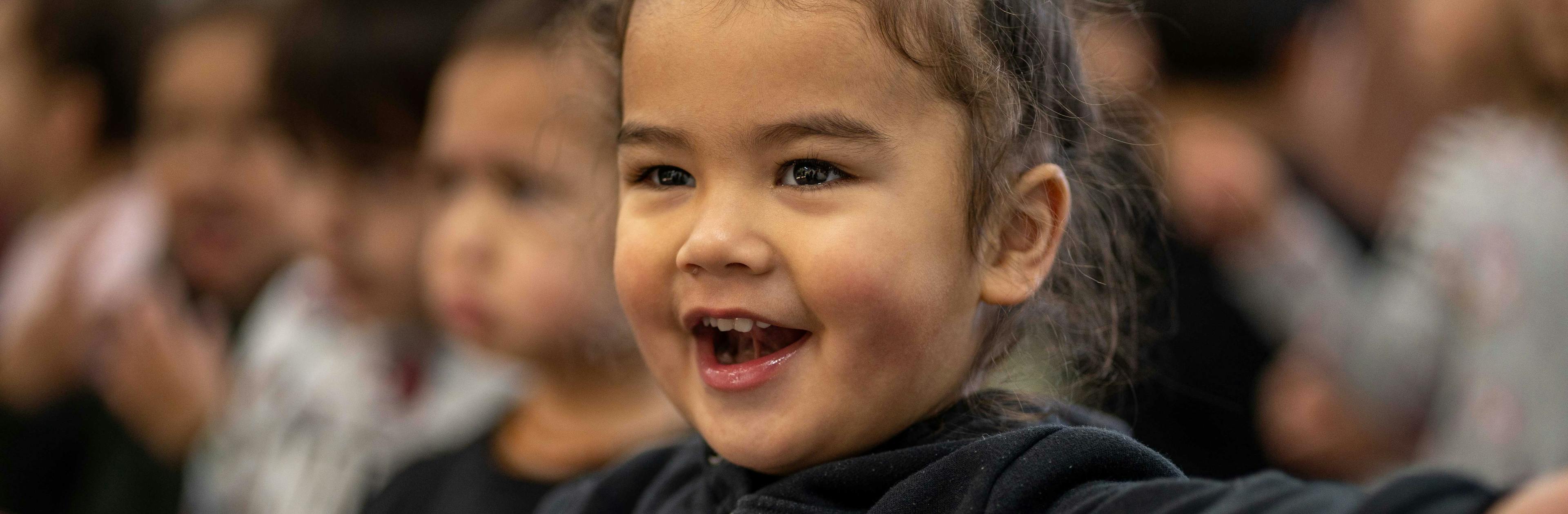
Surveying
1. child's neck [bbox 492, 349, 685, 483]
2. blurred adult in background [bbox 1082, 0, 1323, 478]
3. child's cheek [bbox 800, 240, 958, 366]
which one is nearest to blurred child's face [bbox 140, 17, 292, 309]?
child's neck [bbox 492, 349, 685, 483]

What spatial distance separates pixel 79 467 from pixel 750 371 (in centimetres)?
209

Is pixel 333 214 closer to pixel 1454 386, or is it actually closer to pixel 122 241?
pixel 122 241

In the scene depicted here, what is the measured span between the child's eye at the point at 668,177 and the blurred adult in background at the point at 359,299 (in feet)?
3.48

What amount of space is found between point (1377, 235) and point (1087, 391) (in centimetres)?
174

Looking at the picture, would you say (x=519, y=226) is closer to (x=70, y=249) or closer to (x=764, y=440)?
(x=764, y=440)

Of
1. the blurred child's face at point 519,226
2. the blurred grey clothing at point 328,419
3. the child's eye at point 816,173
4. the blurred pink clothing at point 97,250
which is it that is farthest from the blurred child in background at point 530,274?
the blurred pink clothing at point 97,250

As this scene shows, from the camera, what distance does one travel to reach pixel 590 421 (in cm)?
176

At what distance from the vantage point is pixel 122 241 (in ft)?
8.71

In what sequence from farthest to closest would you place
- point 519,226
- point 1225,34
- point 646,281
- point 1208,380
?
point 1225,34 < point 1208,380 < point 519,226 < point 646,281

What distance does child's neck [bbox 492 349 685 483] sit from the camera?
1735mm

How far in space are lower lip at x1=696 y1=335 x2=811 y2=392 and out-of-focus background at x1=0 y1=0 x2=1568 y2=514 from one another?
2.70 ft

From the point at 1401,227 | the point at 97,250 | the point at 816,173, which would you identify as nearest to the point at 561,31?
the point at 816,173

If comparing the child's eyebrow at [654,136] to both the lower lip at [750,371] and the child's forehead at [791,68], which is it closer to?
the child's forehead at [791,68]

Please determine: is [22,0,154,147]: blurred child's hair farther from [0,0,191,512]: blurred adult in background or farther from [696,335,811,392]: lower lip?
[696,335,811,392]: lower lip
